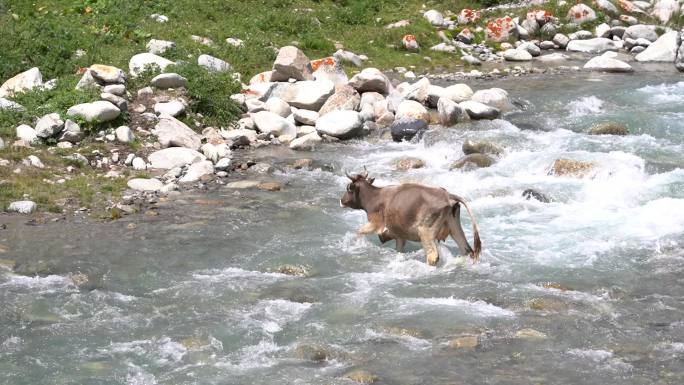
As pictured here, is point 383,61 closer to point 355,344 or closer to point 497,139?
point 497,139

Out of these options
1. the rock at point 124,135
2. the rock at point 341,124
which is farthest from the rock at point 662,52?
the rock at point 124,135

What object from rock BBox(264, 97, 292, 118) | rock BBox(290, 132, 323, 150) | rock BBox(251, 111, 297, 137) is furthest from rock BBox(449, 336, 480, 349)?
rock BBox(264, 97, 292, 118)

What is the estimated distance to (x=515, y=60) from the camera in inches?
1421

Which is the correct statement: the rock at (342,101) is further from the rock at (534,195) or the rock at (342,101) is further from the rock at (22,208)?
the rock at (22,208)

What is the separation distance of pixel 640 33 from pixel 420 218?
29.7m

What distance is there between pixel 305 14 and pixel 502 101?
43.2 feet

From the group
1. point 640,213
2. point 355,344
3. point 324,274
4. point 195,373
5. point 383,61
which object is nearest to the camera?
point 195,373

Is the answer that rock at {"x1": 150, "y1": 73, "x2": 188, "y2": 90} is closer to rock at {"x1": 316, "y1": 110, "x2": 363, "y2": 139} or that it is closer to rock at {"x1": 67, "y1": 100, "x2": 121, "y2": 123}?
rock at {"x1": 67, "y1": 100, "x2": 121, "y2": 123}

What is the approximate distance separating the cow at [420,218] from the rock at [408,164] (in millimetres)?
5906

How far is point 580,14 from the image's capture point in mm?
40406

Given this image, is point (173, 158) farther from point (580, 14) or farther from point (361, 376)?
point (580, 14)

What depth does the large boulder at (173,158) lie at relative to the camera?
20.1 metres

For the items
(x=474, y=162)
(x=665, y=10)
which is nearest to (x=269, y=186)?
(x=474, y=162)

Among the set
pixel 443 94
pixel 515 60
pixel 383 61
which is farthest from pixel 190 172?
pixel 515 60
